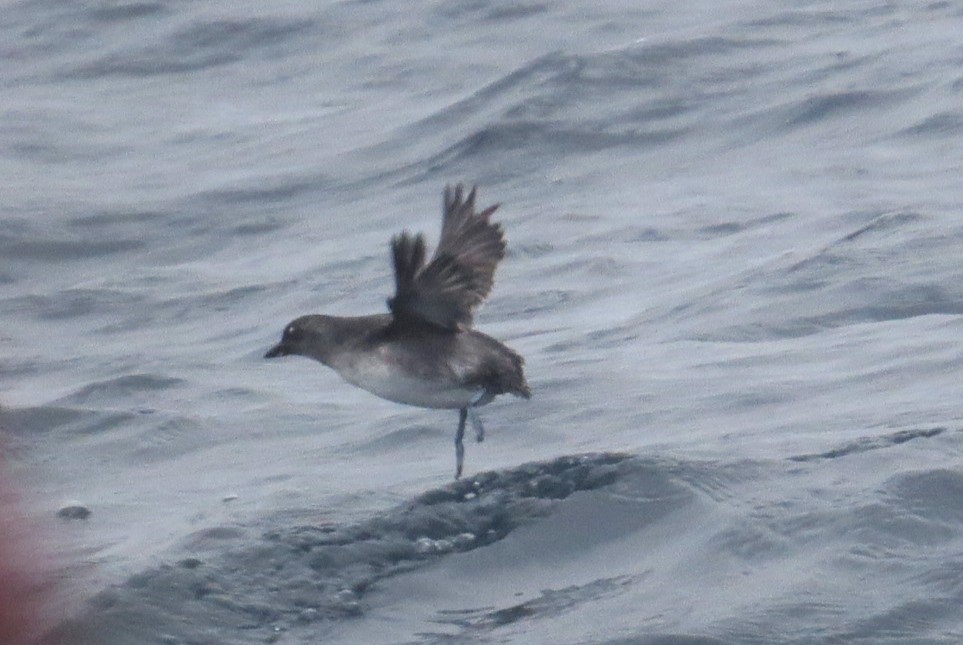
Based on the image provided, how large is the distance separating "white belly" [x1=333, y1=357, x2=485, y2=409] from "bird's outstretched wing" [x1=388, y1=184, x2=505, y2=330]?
24 centimetres

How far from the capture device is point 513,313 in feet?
36.9

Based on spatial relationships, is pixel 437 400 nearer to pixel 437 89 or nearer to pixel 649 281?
pixel 649 281

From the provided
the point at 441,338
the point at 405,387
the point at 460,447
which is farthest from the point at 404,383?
the point at 460,447

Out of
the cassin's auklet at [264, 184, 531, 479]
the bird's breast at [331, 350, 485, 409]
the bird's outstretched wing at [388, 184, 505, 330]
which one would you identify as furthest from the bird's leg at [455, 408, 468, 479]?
the bird's outstretched wing at [388, 184, 505, 330]

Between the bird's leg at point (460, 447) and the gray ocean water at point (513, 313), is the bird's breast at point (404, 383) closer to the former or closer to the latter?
the bird's leg at point (460, 447)

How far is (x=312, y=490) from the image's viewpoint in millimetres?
7480

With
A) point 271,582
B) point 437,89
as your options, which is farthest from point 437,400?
point 437,89

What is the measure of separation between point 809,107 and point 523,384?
909 centimetres

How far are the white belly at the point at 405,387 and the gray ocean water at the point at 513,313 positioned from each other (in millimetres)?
380

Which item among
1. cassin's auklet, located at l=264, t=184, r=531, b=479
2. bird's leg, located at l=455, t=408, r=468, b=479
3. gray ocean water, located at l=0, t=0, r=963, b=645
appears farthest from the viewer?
bird's leg, located at l=455, t=408, r=468, b=479

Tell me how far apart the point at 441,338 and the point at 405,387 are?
0.95 feet

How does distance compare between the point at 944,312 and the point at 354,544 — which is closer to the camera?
the point at 354,544

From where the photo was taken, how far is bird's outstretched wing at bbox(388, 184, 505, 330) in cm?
684

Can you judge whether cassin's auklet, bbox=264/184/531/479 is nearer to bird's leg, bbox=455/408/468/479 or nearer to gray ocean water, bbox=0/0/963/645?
bird's leg, bbox=455/408/468/479
